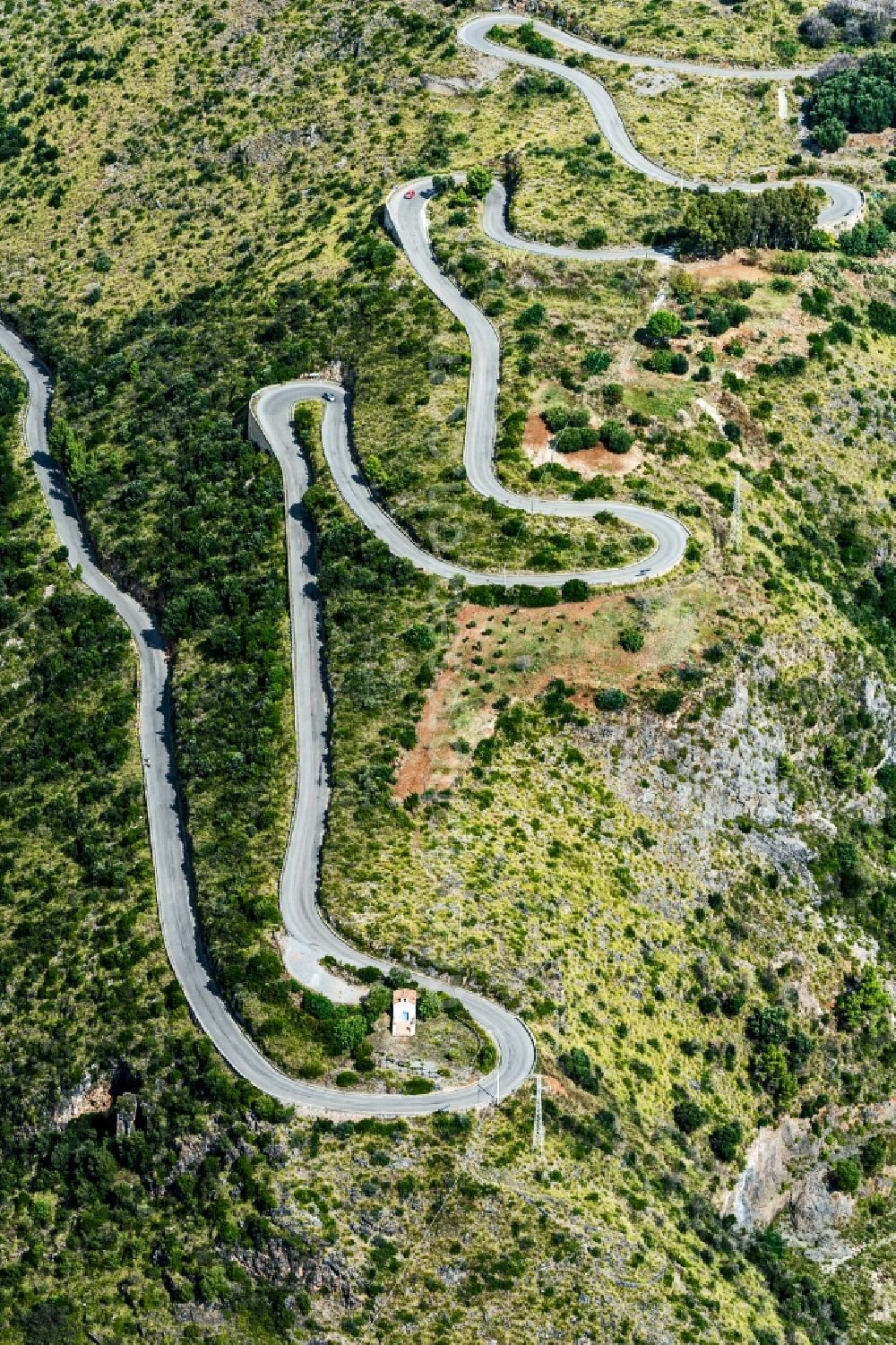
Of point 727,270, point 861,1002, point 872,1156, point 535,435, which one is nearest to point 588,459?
point 535,435

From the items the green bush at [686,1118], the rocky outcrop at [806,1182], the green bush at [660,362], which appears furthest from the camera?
the green bush at [660,362]

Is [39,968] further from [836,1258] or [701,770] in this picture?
[836,1258]

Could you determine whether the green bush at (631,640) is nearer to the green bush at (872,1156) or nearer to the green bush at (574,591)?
the green bush at (574,591)

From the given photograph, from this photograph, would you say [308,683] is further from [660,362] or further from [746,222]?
[746,222]

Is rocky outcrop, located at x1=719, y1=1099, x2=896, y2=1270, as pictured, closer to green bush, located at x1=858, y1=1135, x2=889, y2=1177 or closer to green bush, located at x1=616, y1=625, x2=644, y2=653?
green bush, located at x1=858, y1=1135, x2=889, y2=1177

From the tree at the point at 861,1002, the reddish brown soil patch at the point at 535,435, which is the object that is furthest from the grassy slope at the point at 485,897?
the reddish brown soil patch at the point at 535,435

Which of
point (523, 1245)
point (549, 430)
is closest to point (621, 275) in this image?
point (549, 430)

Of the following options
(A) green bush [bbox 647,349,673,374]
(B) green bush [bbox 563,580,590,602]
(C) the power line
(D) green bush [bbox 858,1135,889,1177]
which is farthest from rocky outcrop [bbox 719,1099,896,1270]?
(A) green bush [bbox 647,349,673,374]
